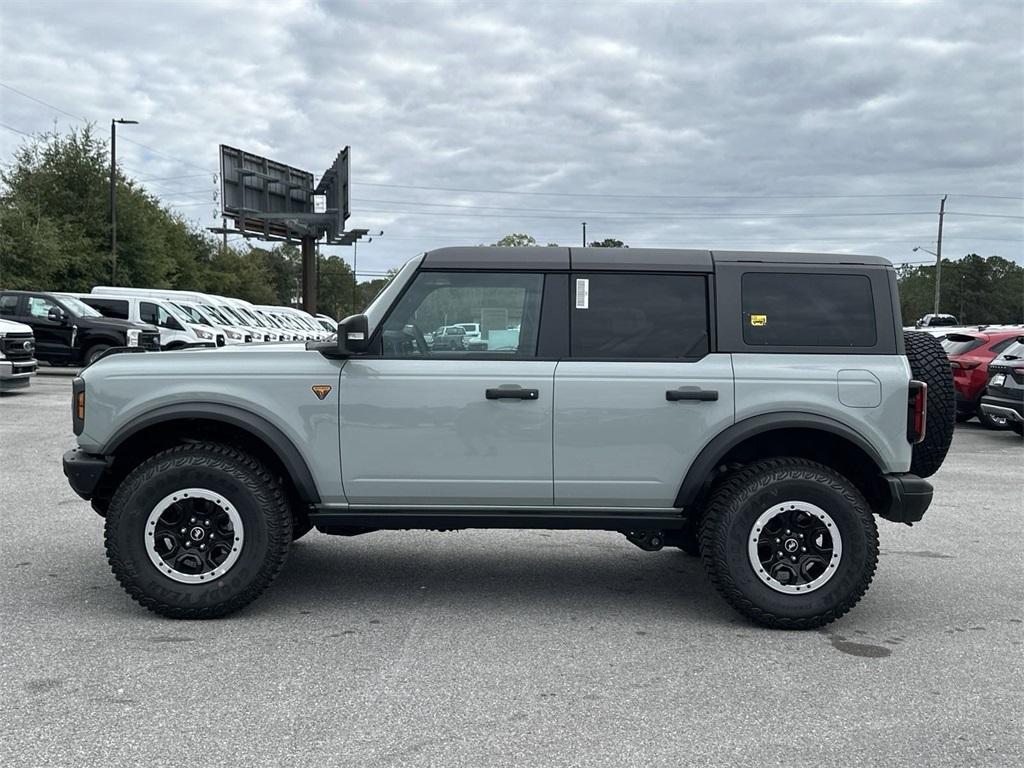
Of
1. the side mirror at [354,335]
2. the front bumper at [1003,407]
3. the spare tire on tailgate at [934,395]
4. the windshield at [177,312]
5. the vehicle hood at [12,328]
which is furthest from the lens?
the windshield at [177,312]

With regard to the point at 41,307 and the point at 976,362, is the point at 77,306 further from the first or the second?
the point at 976,362

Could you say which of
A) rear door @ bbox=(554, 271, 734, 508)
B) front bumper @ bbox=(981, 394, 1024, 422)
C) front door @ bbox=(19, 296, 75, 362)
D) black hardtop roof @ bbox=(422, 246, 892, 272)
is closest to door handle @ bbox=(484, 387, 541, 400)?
rear door @ bbox=(554, 271, 734, 508)

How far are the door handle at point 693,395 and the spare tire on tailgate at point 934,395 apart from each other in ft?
3.80

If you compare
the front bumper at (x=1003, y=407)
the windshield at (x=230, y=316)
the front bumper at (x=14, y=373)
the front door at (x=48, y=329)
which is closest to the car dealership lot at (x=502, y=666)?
the front bumper at (x=1003, y=407)

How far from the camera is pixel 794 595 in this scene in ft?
15.3

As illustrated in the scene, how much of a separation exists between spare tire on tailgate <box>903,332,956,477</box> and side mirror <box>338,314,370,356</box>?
285 centimetres

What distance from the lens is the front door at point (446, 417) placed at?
15.5 ft

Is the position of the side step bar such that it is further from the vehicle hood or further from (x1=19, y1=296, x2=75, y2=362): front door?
(x1=19, y1=296, x2=75, y2=362): front door

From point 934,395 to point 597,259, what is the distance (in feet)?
6.28

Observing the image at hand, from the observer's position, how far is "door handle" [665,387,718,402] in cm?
468

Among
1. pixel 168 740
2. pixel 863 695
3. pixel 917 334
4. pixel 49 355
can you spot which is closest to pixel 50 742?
pixel 168 740

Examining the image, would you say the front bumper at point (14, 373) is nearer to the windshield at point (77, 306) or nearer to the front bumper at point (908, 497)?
the windshield at point (77, 306)

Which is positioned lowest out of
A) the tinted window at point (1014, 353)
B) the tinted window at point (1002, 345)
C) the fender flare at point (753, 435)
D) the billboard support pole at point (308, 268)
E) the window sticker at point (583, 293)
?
the fender flare at point (753, 435)

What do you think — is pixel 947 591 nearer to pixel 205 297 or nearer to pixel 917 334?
pixel 917 334
